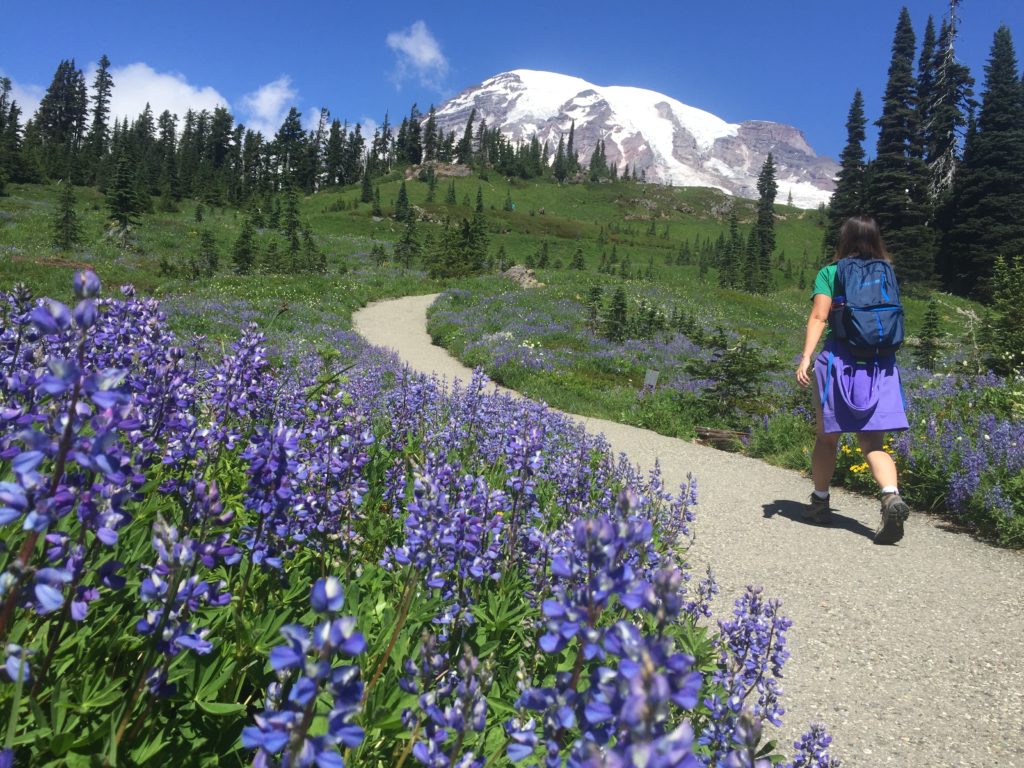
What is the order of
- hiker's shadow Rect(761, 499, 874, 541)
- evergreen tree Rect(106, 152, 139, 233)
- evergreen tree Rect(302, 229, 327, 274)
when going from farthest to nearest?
1. evergreen tree Rect(302, 229, 327, 274)
2. evergreen tree Rect(106, 152, 139, 233)
3. hiker's shadow Rect(761, 499, 874, 541)

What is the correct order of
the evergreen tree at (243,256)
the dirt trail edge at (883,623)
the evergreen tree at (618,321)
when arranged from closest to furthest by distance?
the dirt trail edge at (883,623) < the evergreen tree at (618,321) < the evergreen tree at (243,256)

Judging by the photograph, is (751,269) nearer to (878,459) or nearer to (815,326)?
(815,326)

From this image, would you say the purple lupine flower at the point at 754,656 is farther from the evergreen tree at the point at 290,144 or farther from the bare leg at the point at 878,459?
the evergreen tree at the point at 290,144

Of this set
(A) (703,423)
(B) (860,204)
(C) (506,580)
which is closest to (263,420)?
(C) (506,580)

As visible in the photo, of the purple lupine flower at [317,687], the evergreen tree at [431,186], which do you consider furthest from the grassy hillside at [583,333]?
the evergreen tree at [431,186]

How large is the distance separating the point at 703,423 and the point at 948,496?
18.5 ft

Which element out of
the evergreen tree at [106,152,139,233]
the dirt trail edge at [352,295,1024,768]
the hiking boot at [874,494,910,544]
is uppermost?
the evergreen tree at [106,152,139,233]

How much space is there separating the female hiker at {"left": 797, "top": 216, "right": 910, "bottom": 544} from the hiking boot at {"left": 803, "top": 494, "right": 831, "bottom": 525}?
0.54m

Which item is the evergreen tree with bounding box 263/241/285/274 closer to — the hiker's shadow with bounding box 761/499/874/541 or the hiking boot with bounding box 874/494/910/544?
the hiker's shadow with bounding box 761/499/874/541

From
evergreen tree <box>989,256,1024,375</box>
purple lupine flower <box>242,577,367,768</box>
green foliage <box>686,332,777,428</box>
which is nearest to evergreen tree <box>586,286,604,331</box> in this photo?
green foliage <box>686,332,777,428</box>

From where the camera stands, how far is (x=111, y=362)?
3082 mm

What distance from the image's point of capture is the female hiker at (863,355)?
19.1 feet

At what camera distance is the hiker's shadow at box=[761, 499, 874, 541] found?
644cm

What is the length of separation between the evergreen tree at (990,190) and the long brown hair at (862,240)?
140ft
